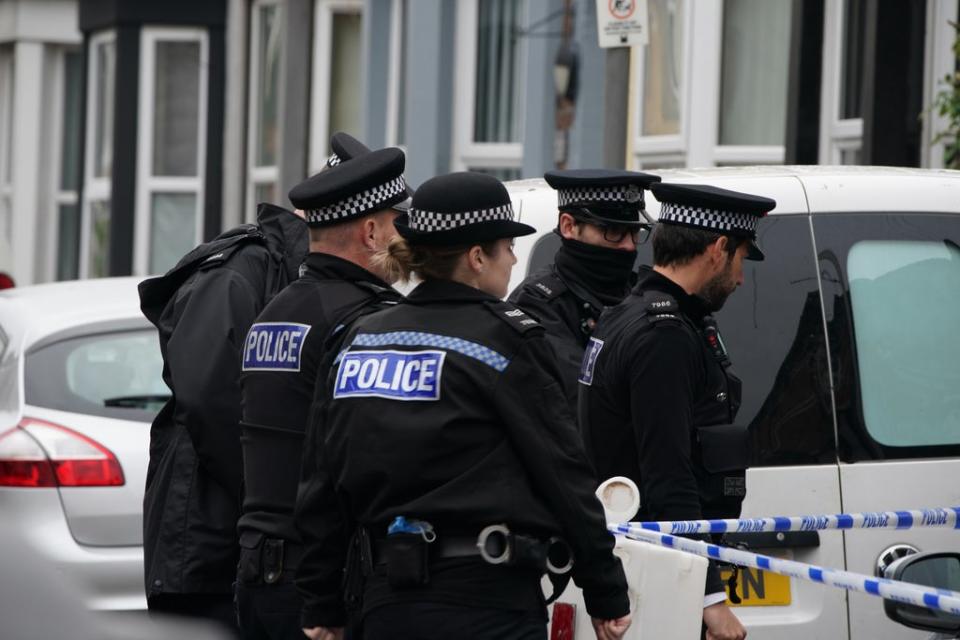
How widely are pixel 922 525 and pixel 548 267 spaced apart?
1.26 m

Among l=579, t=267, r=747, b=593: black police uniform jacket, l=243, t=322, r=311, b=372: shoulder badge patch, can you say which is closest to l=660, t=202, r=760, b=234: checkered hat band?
l=579, t=267, r=747, b=593: black police uniform jacket

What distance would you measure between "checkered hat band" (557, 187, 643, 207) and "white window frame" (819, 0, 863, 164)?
6441mm

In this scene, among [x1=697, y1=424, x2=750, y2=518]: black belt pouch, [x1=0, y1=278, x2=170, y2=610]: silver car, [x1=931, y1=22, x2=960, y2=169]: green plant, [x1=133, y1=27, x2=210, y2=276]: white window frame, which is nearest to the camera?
[x1=697, y1=424, x2=750, y2=518]: black belt pouch

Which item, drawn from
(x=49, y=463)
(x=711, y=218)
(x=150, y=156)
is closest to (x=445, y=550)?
(x=711, y=218)

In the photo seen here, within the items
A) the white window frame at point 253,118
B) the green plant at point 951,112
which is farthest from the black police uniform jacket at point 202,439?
the white window frame at point 253,118

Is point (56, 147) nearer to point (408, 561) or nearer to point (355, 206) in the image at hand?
point (355, 206)

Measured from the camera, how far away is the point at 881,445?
207 inches

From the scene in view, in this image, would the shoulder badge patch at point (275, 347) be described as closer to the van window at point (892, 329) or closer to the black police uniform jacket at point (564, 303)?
the black police uniform jacket at point (564, 303)

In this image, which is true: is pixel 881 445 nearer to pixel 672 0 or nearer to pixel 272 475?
pixel 272 475

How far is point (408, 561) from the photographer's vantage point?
386 centimetres

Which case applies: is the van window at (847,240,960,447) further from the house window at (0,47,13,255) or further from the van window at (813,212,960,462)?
the house window at (0,47,13,255)

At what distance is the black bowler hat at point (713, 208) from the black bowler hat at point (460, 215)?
34.7 inches

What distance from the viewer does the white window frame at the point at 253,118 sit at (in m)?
18.5

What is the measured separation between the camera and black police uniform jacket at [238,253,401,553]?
4.50 metres
